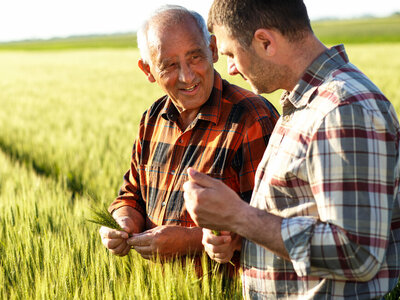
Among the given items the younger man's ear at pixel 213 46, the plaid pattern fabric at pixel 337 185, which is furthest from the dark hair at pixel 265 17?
the younger man's ear at pixel 213 46

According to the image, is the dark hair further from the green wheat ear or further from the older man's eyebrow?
the green wheat ear

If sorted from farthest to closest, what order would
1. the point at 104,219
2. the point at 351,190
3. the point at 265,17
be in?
the point at 104,219, the point at 265,17, the point at 351,190

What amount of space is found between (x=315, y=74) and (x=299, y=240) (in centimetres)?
44

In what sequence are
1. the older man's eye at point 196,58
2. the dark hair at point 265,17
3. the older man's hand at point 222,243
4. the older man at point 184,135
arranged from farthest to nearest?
1. the older man's eye at point 196,58
2. the older man at point 184,135
3. the older man's hand at point 222,243
4. the dark hair at point 265,17

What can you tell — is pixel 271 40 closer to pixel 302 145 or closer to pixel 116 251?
pixel 302 145

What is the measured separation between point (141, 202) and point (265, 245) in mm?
995

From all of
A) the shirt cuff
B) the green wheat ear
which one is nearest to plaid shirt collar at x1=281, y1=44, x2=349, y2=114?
the shirt cuff

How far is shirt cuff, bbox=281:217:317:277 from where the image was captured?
1153 millimetres

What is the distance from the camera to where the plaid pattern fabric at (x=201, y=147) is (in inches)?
70.4

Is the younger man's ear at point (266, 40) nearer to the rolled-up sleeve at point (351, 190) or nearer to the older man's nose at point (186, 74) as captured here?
the rolled-up sleeve at point (351, 190)

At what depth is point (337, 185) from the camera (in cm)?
111

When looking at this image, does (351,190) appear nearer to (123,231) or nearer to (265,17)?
(265,17)

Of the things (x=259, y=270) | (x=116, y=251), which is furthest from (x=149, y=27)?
(x=259, y=270)

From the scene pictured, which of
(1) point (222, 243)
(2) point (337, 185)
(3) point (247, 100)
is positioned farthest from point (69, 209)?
(2) point (337, 185)
